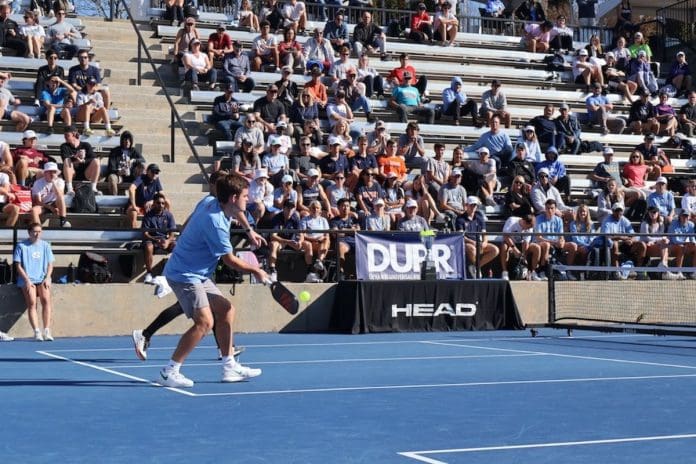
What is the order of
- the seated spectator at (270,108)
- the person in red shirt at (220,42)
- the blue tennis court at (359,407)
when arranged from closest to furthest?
the blue tennis court at (359,407)
the seated spectator at (270,108)
the person in red shirt at (220,42)

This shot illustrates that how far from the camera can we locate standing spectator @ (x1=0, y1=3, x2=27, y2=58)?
2486 cm

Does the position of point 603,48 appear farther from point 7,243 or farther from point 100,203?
point 7,243

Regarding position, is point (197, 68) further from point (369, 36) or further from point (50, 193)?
point (50, 193)

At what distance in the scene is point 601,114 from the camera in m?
29.8

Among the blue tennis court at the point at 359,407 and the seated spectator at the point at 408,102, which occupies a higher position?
the seated spectator at the point at 408,102

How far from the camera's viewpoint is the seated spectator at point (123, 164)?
21.2m

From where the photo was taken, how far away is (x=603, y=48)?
35.6 meters

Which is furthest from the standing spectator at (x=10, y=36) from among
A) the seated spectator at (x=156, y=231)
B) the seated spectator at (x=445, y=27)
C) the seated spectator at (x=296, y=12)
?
the seated spectator at (x=445, y=27)

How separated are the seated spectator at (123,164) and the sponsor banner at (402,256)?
446 cm

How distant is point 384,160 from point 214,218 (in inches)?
513

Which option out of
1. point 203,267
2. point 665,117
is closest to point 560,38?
point 665,117

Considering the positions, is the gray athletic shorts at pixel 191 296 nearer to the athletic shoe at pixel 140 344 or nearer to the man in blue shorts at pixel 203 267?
the man in blue shorts at pixel 203 267

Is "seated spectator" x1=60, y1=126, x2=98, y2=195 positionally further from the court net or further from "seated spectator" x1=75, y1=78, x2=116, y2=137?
the court net

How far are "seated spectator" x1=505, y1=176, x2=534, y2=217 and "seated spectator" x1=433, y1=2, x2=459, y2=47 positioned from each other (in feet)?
28.8
